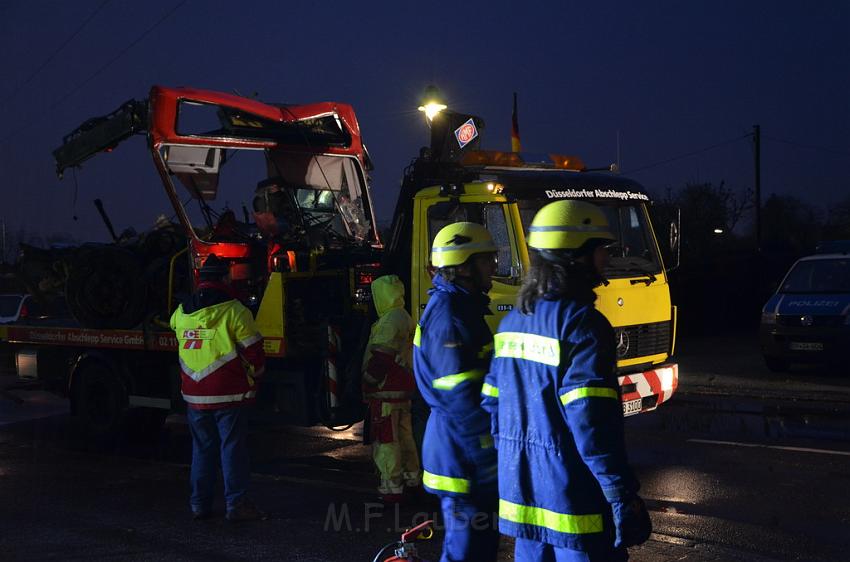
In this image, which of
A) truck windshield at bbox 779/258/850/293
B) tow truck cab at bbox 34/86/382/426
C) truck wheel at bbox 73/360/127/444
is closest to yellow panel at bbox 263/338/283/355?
tow truck cab at bbox 34/86/382/426

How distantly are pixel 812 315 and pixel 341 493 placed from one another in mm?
8781

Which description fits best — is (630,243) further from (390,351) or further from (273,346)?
(273,346)

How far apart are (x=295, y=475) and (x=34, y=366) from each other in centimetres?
415

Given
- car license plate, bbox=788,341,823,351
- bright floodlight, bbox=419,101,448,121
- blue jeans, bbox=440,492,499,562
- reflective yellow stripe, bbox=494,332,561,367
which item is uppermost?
bright floodlight, bbox=419,101,448,121

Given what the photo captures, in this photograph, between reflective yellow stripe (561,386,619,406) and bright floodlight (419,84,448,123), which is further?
bright floodlight (419,84,448,123)

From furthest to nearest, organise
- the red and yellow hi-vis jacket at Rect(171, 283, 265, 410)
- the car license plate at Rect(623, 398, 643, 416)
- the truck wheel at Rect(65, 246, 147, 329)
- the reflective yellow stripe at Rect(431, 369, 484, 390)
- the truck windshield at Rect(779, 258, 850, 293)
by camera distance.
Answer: the truck windshield at Rect(779, 258, 850, 293), the truck wheel at Rect(65, 246, 147, 329), the car license plate at Rect(623, 398, 643, 416), the red and yellow hi-vis jacket at Rect(171, 283, 265, 410), the reflective yellow stripe at Rect(431, 369, 484, 390)

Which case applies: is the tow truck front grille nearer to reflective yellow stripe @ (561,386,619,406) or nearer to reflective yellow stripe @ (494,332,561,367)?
reflective yellow stripe @ (494,332,561,367)

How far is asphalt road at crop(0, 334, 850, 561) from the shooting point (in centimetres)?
591

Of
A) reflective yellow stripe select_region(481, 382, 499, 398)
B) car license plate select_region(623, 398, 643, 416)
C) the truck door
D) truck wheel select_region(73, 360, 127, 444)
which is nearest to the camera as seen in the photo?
reflective yellow stripe select_region(481, 382, 499, 398)

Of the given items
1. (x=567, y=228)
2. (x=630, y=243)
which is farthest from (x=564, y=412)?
(x=630, y=243)

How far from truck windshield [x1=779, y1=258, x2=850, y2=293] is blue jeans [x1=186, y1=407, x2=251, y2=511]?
1041 centimetres

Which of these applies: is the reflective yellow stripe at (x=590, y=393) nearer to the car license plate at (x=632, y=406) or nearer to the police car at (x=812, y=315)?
the car license plate at (x=632, y=406)

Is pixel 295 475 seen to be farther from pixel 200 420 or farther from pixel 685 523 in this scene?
pixel 685 523

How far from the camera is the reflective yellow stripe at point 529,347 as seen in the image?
328cm
